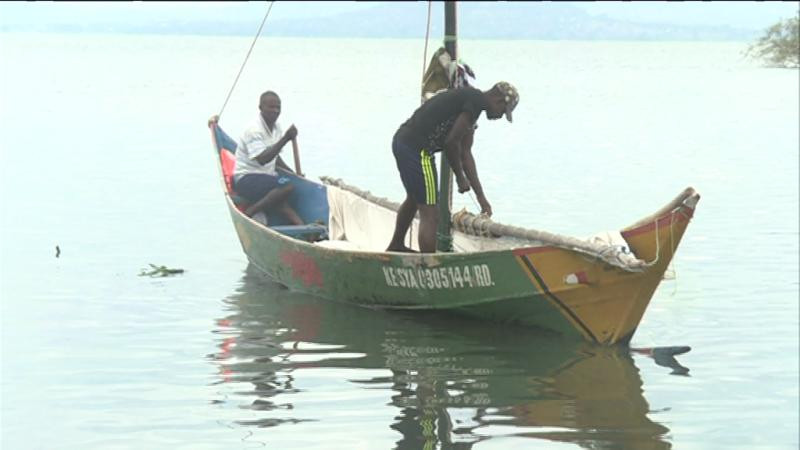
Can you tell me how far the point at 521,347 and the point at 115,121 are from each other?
30.8 meters

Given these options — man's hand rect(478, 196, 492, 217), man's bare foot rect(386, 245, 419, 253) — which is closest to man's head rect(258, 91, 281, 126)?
man's bare foot rect(386, 245, 419, 253)

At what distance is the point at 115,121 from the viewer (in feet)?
133

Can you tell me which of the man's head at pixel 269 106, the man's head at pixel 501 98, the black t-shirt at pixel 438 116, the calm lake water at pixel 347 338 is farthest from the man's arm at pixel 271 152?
the man's head at pixel 501 98

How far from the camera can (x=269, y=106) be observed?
556 inches

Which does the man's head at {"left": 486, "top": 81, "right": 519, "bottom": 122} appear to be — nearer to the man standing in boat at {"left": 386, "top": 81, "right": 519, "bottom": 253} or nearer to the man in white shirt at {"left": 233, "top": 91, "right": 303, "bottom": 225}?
the man standing in boat at {"left": 386, "top": 81, "right": 519, "bottom": 253}

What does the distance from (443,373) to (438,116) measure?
196cm

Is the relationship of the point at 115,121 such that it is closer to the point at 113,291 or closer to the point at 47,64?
the point at 113,291

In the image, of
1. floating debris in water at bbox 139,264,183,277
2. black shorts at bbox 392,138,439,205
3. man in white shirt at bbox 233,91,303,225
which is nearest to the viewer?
black shorts at bbox 392,138,439,205

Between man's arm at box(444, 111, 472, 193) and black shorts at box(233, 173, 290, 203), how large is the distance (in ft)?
11.8

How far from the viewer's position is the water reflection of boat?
9.17m

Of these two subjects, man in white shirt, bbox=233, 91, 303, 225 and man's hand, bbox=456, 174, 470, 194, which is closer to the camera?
man's hand, bbox=456, 174, 470, 194

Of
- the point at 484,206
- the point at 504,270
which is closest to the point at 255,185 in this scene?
the point at 484,206

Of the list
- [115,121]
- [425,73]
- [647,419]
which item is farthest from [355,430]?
[115,121]

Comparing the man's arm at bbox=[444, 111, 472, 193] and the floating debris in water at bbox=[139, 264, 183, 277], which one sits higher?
the man's arm at bbox=[444, 111, 472, 193]
